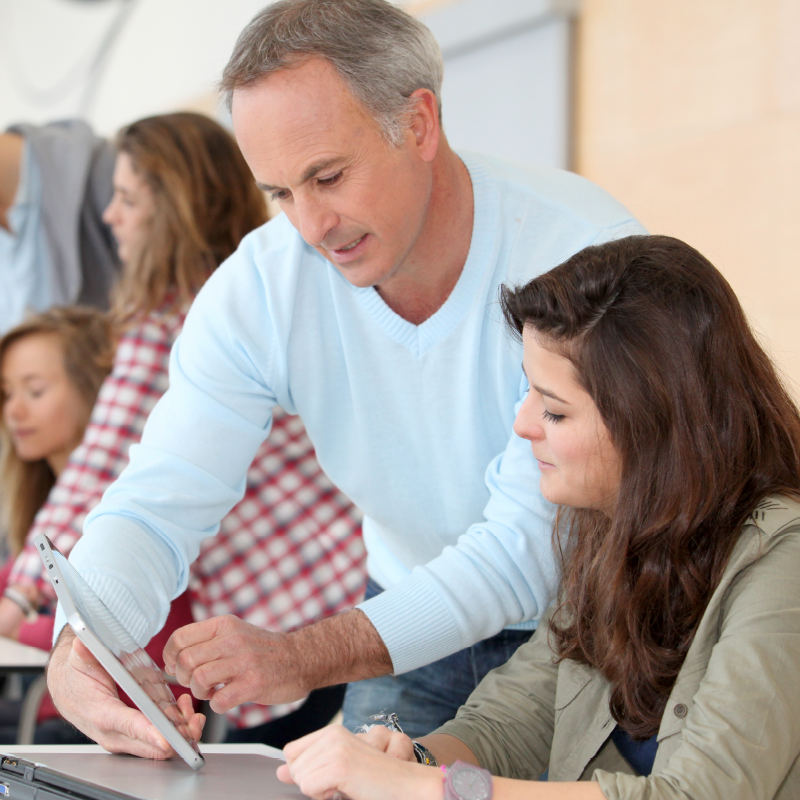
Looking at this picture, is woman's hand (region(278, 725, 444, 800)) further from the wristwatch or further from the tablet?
the tablet

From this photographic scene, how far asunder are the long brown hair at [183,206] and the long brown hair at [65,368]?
475 millimetres

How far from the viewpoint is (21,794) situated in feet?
2.83

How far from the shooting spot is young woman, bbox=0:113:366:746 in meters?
1.81

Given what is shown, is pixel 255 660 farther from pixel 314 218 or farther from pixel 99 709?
pixel 314 218

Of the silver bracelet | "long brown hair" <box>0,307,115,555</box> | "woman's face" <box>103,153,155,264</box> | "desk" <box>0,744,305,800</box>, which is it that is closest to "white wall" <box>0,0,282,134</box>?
"long brown hair" <box>0,307,115,555</box>

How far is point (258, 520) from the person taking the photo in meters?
1.84

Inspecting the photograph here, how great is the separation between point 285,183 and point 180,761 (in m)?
0.68

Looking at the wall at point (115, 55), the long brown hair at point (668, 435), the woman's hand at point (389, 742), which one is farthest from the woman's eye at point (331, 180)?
the wall at point (115, 55)

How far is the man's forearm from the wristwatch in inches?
12.8

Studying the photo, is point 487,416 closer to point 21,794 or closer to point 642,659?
point 642,659

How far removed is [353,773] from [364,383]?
2.17 feet

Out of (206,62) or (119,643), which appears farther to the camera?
(206,62)

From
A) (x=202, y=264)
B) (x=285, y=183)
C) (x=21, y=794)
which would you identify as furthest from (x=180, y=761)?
(x=202, y=264)

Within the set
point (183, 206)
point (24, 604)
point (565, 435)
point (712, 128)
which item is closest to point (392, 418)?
point (565, 435)
